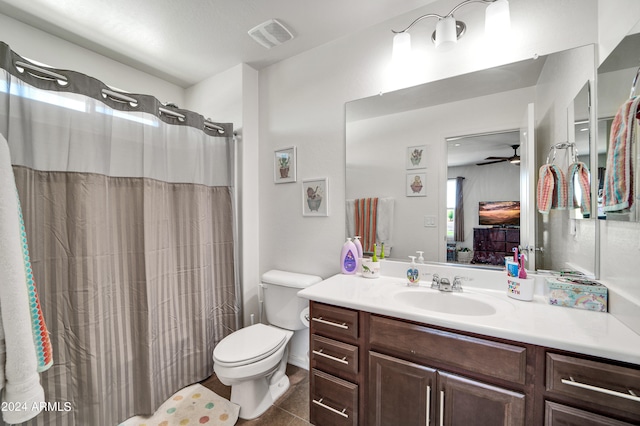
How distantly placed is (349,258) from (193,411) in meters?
1.40

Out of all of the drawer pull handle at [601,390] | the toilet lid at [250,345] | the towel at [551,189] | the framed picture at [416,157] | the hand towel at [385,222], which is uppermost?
the framed picture at [416,157]

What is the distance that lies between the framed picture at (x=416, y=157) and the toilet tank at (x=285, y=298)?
103 centimetres

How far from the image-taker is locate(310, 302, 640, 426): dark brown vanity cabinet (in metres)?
0.78

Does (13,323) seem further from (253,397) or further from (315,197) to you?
(315,197)

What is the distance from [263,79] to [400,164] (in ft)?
4.87

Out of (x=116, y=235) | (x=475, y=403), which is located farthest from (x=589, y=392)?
(x=116, y=235)

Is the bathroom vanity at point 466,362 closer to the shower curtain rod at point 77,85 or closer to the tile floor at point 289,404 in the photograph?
the tile floor at point 289,404

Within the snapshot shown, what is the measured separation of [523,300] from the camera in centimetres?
117

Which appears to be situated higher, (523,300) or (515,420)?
(523,300)

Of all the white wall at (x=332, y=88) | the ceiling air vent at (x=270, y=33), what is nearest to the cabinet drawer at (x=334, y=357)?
the white wall at (x=332, y=88)

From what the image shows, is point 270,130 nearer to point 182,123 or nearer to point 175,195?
point 182,123

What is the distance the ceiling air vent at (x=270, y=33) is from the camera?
1.66m

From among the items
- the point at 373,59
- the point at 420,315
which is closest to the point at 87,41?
the point at 373,59

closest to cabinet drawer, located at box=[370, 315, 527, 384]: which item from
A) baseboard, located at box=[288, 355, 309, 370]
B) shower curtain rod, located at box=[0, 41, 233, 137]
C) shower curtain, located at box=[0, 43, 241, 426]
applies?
baseboard, located at box=[288, 355, 309, 370]
